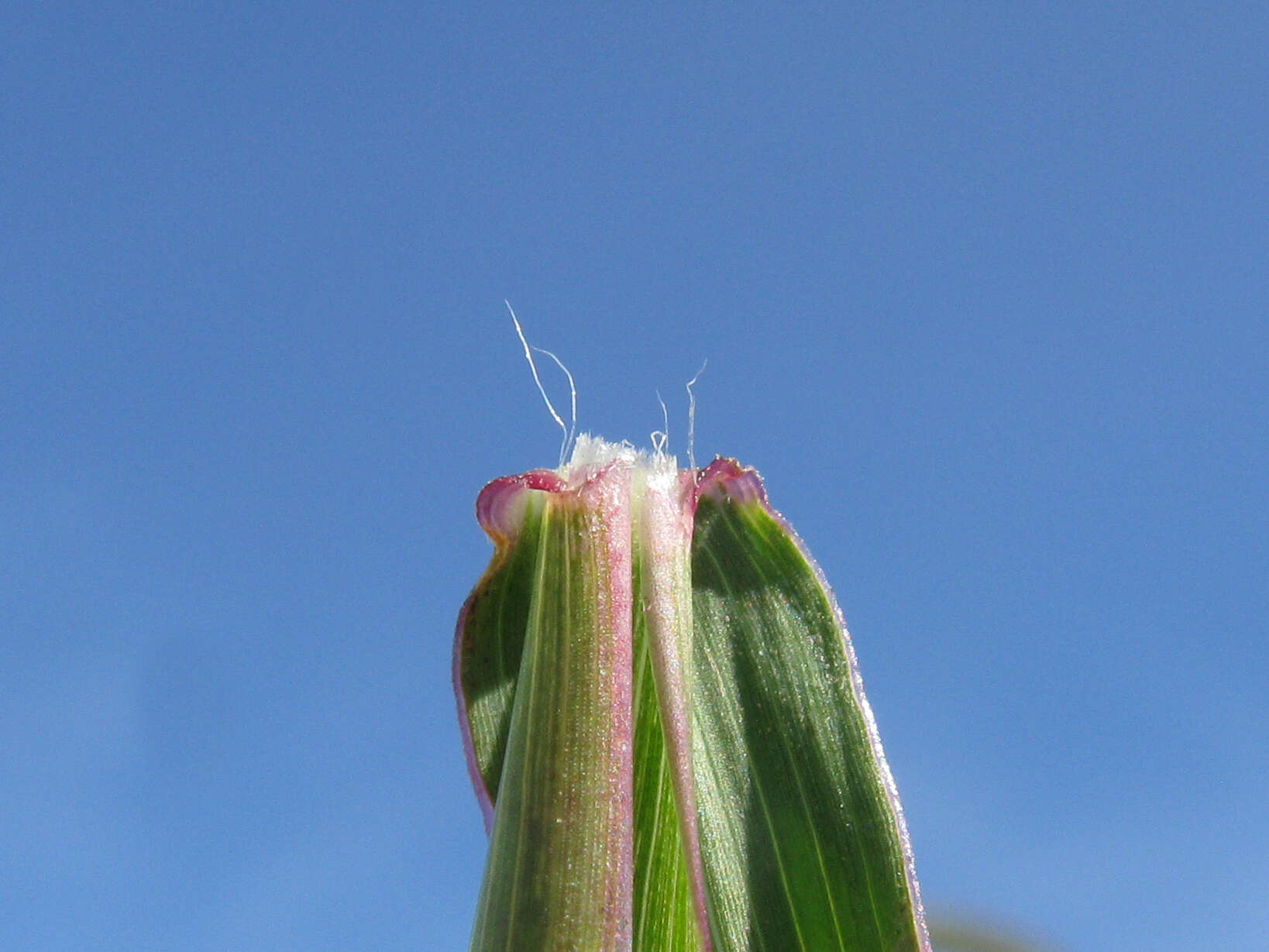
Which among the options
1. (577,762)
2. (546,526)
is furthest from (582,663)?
(546,526)

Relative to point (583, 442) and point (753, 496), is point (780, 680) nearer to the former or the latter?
point (753, 496)

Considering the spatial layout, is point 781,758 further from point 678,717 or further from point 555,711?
point 555,711

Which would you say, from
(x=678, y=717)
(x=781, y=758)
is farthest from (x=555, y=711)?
(x=781, y=758)

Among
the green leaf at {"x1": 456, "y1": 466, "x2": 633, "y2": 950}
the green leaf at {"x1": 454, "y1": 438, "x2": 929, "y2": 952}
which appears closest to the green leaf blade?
the green leaf at {"x1": 454, "y1": 438, "x2": 929, "y2": 952}

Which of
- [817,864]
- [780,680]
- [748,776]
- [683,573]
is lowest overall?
[817,864]

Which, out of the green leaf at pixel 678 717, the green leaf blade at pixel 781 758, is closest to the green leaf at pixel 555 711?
the green leaf at pixel 678 717

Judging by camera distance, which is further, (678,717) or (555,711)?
(678,717)

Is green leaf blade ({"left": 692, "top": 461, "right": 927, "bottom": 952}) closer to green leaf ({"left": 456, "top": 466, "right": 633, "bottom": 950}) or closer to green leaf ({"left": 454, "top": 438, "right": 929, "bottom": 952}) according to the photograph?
green leaf ({"left": 454, "top": 438, "right": 929, "bottom": 952})

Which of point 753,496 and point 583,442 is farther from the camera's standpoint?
point 753,496

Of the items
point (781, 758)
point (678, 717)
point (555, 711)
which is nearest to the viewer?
point (555, 711)
